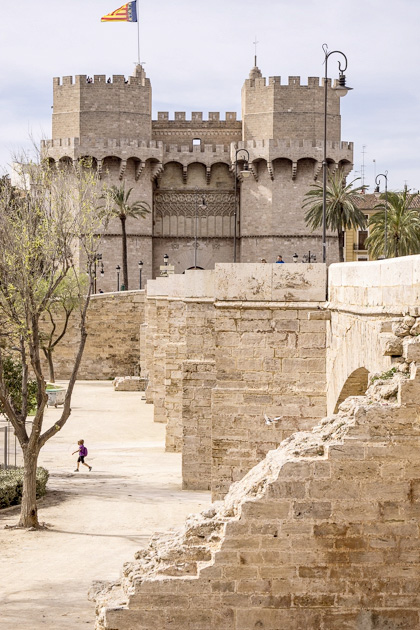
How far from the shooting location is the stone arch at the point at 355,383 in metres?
9.72

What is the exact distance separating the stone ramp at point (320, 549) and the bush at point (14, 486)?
953cm

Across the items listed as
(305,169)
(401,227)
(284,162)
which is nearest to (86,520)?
(401,227)

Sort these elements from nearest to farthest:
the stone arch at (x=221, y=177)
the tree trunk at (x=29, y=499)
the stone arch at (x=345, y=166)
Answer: the tree trunk at (x=29, y=499) < the stone arch at (x=345, y=166) < the stone arch at (x=221, y=177)

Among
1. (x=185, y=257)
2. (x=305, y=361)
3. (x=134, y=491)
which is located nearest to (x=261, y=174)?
(x=185, y=257)

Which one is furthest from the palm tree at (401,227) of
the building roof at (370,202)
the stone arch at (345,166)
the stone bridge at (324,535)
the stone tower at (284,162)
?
the stone bridge at (324,535)

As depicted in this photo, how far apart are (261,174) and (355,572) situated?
149 ft

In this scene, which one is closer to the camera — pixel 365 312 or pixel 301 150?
pixel 365 312

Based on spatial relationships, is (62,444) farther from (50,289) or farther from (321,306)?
(321,306)

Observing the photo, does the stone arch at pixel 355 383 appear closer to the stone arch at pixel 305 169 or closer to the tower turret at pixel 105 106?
the stone arch at pixel 305 169

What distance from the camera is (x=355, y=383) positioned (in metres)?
10.3

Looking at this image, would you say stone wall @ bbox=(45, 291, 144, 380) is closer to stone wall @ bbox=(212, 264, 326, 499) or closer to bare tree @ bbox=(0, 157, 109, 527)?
bare tree @ bbox=(0, 157, 109, 527)

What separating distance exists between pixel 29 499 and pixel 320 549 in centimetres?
857

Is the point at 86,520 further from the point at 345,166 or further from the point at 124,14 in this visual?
the point at 345,166

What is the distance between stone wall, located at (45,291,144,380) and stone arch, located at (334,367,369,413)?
32717mm
